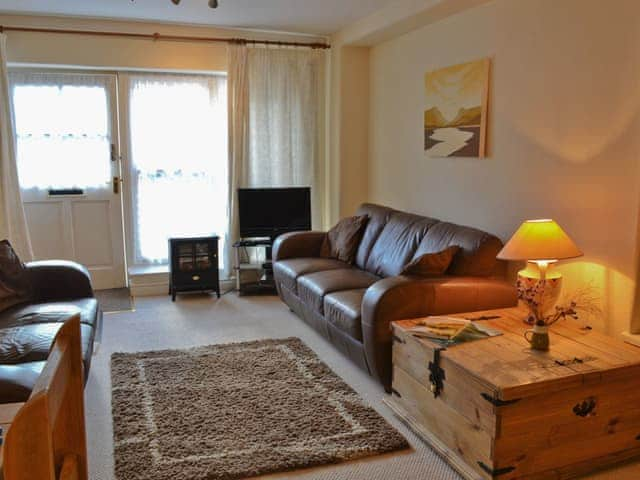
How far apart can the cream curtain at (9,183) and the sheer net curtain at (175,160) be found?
97 cm

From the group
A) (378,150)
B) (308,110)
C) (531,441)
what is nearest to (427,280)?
(531,441)

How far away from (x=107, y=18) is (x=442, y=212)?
329 cm

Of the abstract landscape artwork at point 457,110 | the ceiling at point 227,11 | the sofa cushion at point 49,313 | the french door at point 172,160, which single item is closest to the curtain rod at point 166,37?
the ceiling at point 227,11

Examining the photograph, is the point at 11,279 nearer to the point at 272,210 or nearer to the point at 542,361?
the point at 272,210

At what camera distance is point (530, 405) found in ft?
7.48

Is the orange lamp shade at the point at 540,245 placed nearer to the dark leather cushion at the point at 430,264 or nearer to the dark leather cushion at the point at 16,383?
the dark leather cushion at the point at 430,264

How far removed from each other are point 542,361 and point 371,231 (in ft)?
7.61

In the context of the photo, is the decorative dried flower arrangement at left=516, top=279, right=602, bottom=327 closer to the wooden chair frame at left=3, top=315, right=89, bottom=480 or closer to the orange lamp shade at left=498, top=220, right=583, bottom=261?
the orange lamp shade at left=498, top=220, right=583, bottom=261

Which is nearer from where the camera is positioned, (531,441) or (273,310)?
(531,441)

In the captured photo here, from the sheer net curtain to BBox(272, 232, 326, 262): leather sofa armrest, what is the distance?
0.97m

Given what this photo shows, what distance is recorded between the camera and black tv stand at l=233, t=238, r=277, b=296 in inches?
214

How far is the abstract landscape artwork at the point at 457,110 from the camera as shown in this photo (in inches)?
155

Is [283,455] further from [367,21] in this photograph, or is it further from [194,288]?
[367,21]

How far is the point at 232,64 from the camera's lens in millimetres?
5398
